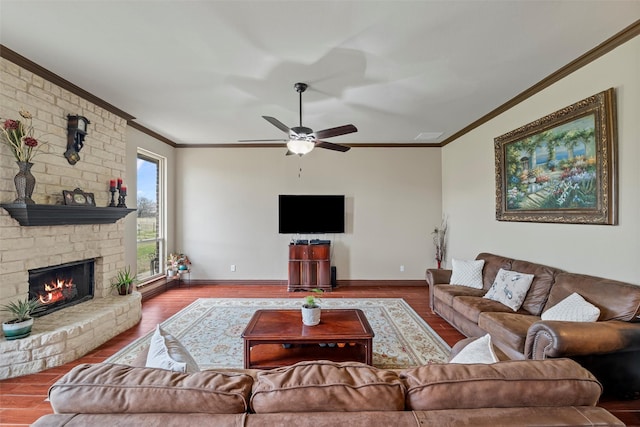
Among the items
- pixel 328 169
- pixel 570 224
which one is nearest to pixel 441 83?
pixel 570 224

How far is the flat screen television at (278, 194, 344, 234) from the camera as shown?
19.0ft

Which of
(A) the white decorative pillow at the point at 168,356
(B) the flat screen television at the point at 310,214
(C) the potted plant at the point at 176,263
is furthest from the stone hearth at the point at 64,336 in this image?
(B) the flat screen television at the point at 310,214

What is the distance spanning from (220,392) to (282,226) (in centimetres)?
487

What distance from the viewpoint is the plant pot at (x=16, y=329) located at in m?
2.48

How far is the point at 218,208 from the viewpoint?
590 centimetres

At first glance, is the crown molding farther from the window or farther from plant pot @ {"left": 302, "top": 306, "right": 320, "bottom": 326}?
the window

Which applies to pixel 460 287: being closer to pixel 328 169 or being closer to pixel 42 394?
pixel 328 169

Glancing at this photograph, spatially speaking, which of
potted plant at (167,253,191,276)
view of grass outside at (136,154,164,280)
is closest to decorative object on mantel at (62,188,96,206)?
view of grass outside at (136,154,164,280)

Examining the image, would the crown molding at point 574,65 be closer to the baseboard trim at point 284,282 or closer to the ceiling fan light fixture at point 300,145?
the ceiling fan light fixture at point 300,145

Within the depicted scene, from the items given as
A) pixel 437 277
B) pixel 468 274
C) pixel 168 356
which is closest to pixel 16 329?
pixel 168 356

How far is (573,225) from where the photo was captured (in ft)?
9.54

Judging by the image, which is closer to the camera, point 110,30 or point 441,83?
point 110,30

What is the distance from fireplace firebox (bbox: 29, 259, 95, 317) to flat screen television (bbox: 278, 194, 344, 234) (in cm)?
310

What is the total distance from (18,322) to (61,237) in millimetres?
989
